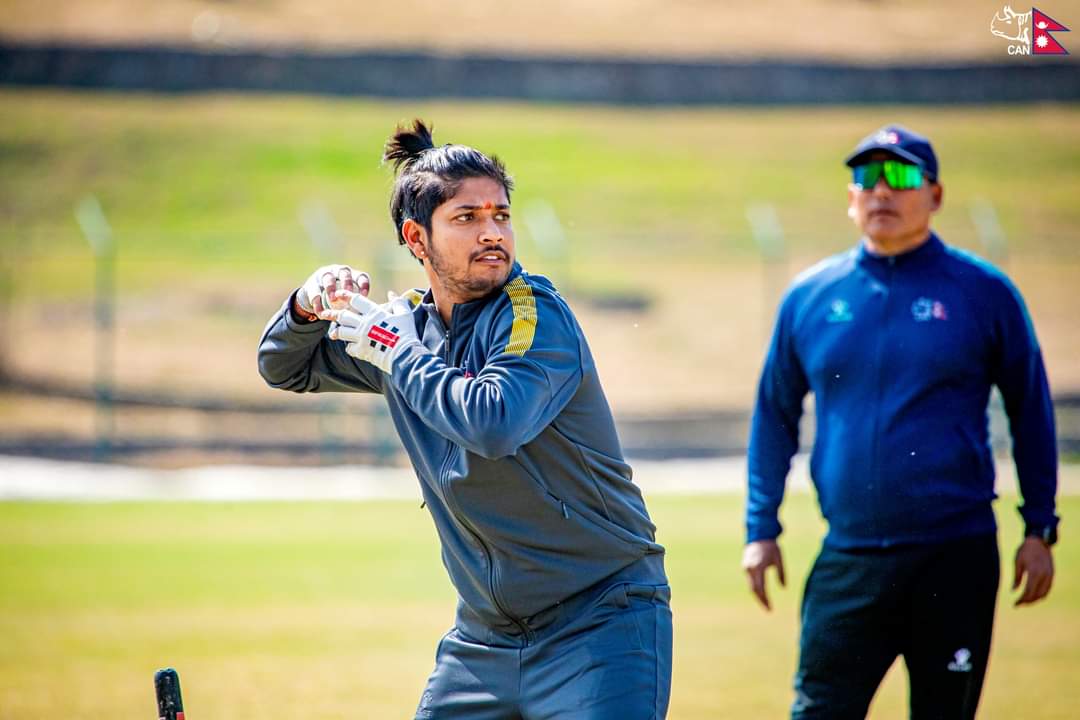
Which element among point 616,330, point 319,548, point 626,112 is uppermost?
point 626,112

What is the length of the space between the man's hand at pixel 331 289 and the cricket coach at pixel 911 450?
195 centimetres

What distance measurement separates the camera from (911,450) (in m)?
5.50

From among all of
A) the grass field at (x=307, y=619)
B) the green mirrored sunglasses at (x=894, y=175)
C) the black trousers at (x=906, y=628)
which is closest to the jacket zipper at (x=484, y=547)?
the black trousers at (x=906, y=628)

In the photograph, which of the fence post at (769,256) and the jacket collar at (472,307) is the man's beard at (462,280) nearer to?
the jacket collar at (472,307)

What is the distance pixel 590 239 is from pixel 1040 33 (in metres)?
26.1

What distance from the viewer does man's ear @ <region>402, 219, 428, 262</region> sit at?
4512 mm

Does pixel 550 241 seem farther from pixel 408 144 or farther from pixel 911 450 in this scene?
pixel 408 144

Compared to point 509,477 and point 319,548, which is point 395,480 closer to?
point 319,548

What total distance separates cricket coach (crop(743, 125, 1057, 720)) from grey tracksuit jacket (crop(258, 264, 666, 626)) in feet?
4.49

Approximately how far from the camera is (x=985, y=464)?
554 centimetres

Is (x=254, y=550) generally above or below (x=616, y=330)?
below

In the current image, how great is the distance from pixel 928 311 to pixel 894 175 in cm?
54

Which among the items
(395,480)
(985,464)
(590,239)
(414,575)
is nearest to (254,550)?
(414,575)

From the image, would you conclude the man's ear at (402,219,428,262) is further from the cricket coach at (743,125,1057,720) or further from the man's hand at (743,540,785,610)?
the man's hand at (743,540,785,610)
